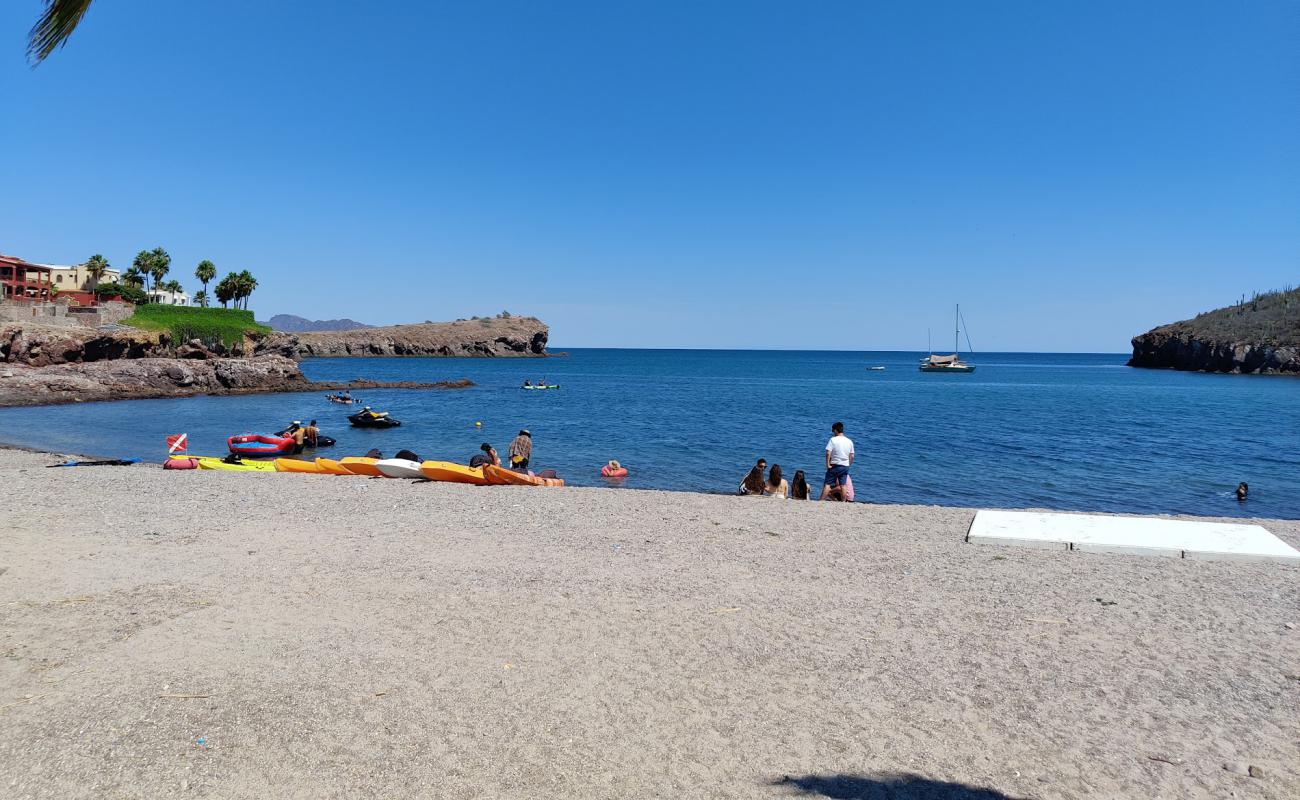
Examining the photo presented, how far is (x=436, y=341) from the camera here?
16062cm

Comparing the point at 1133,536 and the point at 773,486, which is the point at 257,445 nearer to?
the point at 773,486

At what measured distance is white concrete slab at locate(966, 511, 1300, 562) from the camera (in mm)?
9602

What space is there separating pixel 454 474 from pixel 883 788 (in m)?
12.6

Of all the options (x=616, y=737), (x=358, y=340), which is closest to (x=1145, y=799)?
(x=616, y=737)

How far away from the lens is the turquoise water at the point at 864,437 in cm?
2228

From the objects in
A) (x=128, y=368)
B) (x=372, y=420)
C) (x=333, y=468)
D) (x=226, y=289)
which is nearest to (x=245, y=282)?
(x=226, y=289)

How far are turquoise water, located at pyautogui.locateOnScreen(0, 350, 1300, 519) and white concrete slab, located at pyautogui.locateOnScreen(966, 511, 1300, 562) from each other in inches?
322

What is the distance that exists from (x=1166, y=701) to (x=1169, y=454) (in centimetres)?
2924

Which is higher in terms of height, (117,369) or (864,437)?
(117,369)

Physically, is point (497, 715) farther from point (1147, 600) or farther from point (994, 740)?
point (1147, 600)

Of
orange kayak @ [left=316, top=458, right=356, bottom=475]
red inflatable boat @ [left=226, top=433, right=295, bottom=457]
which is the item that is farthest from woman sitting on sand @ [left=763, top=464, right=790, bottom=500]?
red inflatable boat @ [left=226, top=433, right=295, bottom=457]

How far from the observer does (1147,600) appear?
800 cm

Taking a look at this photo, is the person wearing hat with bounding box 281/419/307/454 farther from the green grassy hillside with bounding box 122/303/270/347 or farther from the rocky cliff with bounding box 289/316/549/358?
the rocky cliff with bounding box 289/316/549/358

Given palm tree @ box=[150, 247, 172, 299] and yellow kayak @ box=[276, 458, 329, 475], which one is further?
palm tree @ box=[150, 247, 172, 299]
